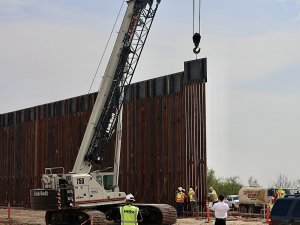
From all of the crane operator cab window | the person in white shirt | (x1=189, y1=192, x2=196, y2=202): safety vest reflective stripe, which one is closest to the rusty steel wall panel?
(x1=189, y1=192, x2=196, y2=202): safety vest reflective stripe

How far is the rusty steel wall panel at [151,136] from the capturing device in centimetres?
3328

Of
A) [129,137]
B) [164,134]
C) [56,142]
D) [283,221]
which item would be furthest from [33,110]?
[283,221]

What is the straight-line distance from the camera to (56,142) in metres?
46.7

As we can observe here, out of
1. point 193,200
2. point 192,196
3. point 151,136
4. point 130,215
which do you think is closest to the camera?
point 130,215

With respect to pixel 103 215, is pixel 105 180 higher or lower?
higher

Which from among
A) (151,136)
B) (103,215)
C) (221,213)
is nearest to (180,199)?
(151,136)

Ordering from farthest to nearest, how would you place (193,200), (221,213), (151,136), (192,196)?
(151,136)
(193,200)
(192,196)
(221,213)

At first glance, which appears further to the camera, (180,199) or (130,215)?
(180,199)

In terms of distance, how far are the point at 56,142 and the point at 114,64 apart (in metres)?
22.1

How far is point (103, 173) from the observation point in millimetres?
25484

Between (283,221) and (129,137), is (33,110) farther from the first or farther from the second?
(283,221)

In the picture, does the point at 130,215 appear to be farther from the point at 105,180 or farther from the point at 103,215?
the point at 105,180

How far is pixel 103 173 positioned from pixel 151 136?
11295mm

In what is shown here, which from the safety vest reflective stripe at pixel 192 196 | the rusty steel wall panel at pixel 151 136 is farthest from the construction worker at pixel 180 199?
the rusty steel wall panel at pixel 151 136
